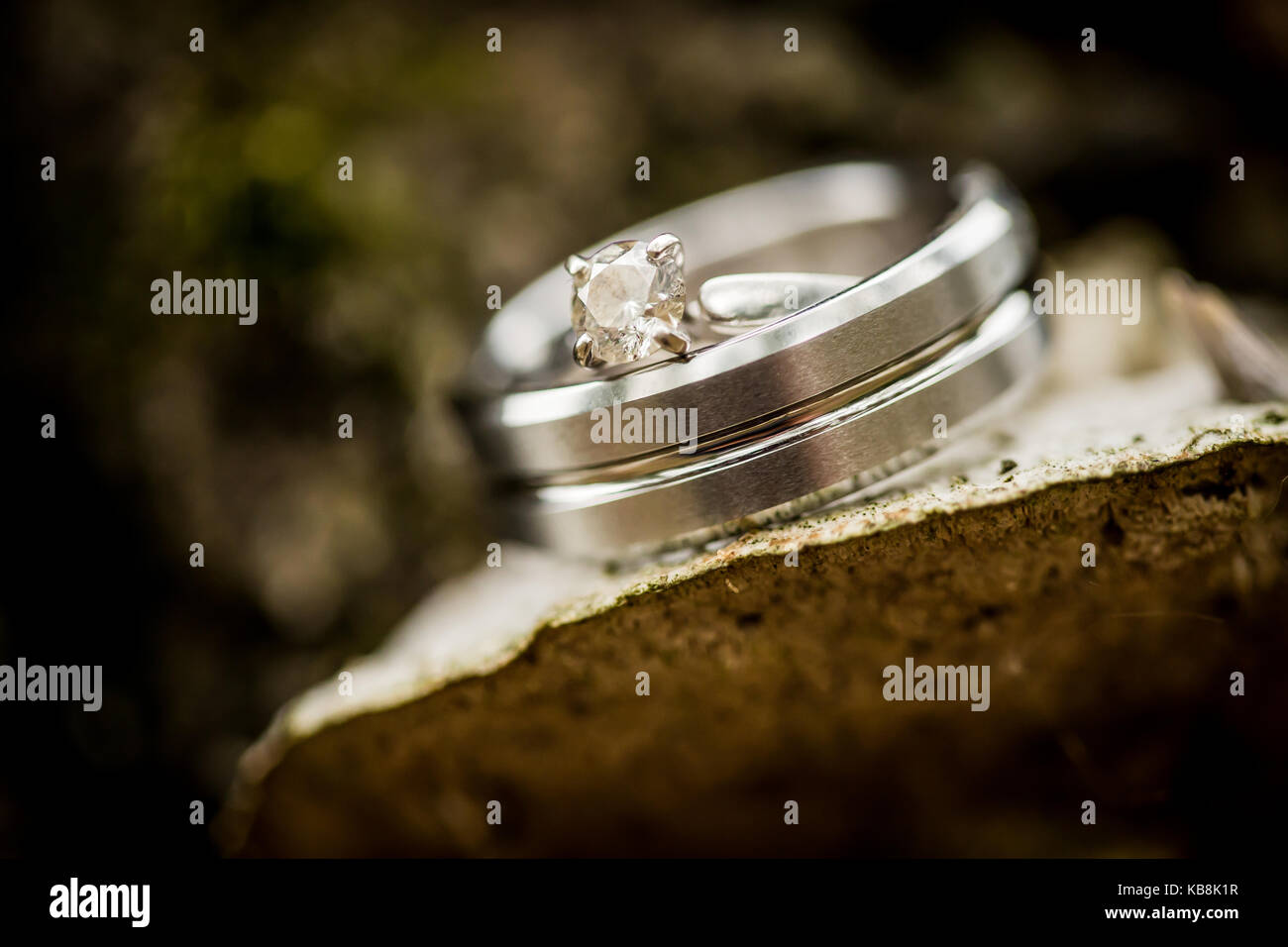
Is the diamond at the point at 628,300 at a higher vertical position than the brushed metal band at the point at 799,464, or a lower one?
higher

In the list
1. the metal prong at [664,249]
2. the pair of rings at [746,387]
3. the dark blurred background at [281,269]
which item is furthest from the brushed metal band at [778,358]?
the dark blurred background at [281,269]

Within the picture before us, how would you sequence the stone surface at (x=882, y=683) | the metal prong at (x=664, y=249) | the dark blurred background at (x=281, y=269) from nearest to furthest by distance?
the stone surface at (x=882, y=683) < the metal prong at (x=664, y=249) < the dark blurred background at (x=281, y=269)

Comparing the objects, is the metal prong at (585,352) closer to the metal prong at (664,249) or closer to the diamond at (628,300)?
the diamond at (628,300)

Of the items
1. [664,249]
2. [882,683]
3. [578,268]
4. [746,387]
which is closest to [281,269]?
[578,268]

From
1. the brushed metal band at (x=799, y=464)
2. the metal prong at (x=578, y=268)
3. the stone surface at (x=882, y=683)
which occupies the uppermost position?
the metal prong at (x=578, y=268)

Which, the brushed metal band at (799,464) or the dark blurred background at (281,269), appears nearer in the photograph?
the brushed metal band at (799,464)

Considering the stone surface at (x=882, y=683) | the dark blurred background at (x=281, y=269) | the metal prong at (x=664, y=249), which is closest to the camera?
the stone surface at (x=882, y=683)

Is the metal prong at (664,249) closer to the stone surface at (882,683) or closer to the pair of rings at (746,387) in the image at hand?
the pair of rings at (746,387)
